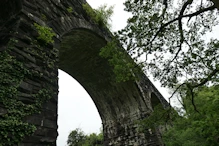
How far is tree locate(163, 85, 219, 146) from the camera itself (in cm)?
576

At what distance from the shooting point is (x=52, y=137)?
11.0ft

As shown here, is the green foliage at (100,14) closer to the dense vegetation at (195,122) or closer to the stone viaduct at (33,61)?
the stone viaduct at (33,61)

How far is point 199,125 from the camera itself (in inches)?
249

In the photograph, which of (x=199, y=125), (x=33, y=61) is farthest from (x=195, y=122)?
(x=33, y=61)

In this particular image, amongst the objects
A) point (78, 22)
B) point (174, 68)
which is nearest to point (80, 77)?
point (78, 22)

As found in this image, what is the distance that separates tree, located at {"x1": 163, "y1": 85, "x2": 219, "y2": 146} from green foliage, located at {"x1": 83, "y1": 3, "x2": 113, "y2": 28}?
4179 mm

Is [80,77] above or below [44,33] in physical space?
above

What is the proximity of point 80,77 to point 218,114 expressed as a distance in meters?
6.40

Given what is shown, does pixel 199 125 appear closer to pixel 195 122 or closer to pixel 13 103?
pixel 195 122

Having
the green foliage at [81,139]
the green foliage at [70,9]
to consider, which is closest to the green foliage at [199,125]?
the green foliage at [70,9]

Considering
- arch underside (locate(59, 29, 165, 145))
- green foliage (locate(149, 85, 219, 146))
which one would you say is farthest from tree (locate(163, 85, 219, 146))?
arch underside (locate(59, 29, 165, 145))

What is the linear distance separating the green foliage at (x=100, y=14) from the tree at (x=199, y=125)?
418 cm

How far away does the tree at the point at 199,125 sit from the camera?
5.76m

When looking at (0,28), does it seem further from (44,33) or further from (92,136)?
(92,136)
